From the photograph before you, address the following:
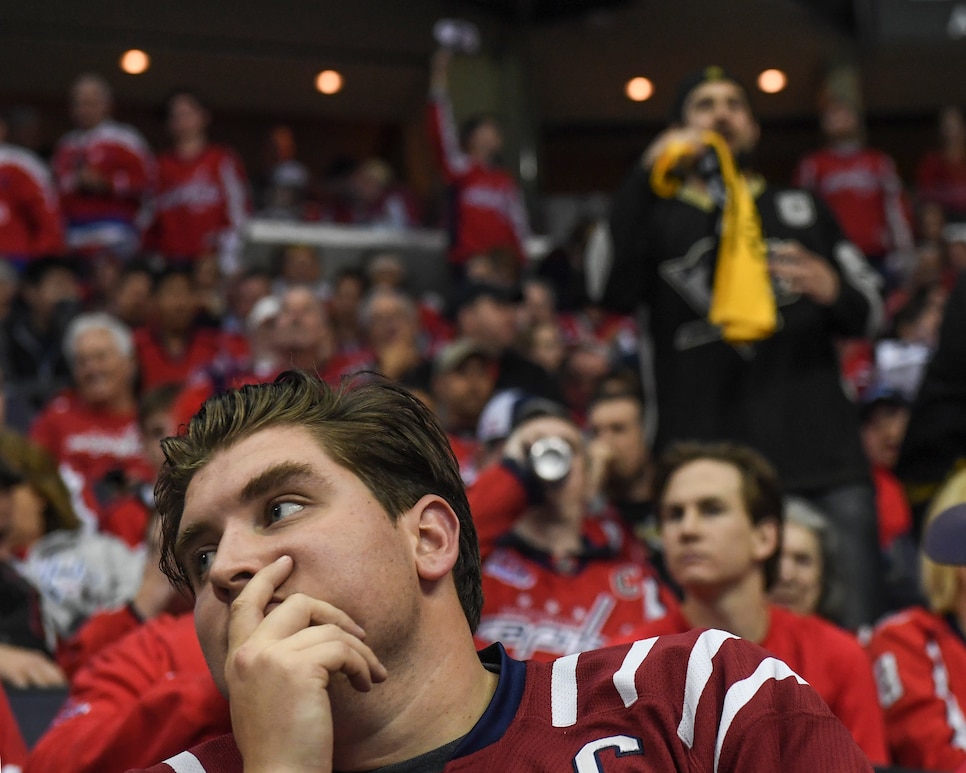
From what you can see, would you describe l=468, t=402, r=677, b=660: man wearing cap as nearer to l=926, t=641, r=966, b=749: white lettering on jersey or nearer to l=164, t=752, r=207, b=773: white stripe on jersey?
l=926, t=641, r=966, b=749: white lettering on jersey

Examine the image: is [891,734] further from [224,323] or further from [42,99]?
[42,99]

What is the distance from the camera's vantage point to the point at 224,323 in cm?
775

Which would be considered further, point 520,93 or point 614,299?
point 520,93

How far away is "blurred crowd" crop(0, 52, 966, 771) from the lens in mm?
3072

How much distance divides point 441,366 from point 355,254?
489 centimetres

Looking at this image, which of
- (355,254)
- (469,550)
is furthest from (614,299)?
(355,254)

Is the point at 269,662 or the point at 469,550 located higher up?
the point at 469,550

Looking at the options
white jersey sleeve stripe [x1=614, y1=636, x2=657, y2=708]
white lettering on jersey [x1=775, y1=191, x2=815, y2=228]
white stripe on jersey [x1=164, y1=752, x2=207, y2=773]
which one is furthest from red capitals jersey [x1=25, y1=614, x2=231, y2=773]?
white lettering on jersey [x1=775, y1=191, x2=815, y2=228]

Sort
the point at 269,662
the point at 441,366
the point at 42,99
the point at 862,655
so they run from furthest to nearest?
the point at 42,99 < the point at 441,366 < the point at 862,655 < the point at 269,662

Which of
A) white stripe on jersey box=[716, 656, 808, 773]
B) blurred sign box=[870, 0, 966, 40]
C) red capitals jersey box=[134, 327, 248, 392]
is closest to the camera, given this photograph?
white stripe on jersey box=[716, 656, 808, 773]

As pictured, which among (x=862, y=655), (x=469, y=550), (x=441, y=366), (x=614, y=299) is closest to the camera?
(x=469, y=550)

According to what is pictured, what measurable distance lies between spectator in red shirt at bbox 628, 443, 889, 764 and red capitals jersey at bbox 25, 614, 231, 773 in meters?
1.01

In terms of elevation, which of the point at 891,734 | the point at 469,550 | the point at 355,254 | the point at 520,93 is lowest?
the point at 891,734

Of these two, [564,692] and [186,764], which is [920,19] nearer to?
[564,692]
